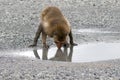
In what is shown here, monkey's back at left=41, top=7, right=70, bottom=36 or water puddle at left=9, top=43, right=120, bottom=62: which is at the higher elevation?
monkey's back at left=41, top=7, right=70, bottom=36

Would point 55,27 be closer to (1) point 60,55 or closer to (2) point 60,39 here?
(2) point 60,39

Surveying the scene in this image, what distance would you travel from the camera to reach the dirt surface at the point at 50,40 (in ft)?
32.6

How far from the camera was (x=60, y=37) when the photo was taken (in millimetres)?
14250

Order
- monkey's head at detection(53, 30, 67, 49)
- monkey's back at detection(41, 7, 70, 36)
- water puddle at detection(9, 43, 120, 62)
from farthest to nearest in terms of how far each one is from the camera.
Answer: monkey's back at detection(41, 7, 70, 36)
monkey's head at detection(53, 30, 67, 49)
water puddle at detection(9, 43, 120, 62)

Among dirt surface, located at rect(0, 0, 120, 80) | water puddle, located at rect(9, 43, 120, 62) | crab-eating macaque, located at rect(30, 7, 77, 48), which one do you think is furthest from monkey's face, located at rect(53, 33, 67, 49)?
dirt surface, located at rect(0, 0, 120, 80)

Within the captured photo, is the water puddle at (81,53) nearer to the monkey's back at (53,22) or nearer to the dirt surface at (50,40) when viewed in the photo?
the monkey's back at (53,22)

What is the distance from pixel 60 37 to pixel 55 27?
382mm

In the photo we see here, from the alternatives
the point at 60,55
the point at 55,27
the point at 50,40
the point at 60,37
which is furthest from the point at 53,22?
the point at 60,55

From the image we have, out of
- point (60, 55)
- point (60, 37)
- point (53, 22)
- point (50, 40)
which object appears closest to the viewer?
point (60, 55)

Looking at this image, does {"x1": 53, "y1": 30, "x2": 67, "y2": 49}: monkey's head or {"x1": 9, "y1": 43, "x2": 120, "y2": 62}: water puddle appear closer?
{"x1": 9, "y1": 43, "x2": 120, "y2": 62}: water puddle

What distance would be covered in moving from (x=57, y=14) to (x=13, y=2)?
11.5 meters

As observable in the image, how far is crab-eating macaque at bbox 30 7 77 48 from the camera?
46.8ft

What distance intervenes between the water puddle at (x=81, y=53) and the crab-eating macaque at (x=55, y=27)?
13.0 inches

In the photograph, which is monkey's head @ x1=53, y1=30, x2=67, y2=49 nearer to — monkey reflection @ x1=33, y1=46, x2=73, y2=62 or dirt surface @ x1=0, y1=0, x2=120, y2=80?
monkey reflection @ x1=33, y1=46, x2=73, y2=62
